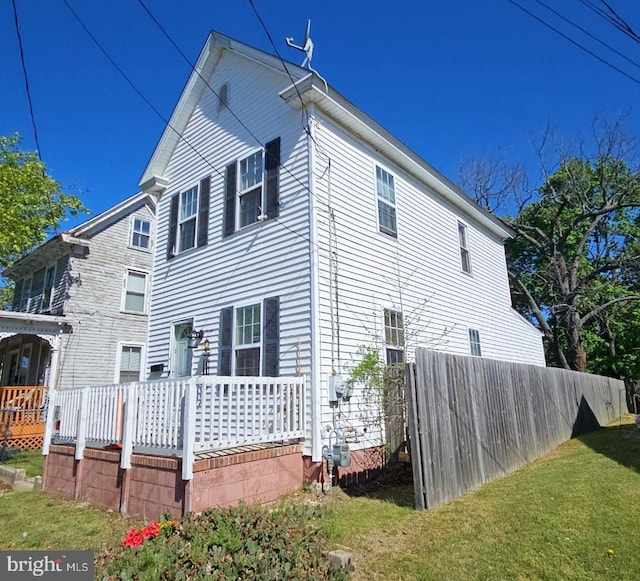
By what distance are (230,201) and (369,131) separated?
3.33 meters

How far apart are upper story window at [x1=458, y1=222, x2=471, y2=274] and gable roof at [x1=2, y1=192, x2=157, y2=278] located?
1029 cm

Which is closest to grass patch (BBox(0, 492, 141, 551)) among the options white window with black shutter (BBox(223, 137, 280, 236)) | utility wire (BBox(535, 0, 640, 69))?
white window with black shutter (BBox(223, 137, 280, 236))

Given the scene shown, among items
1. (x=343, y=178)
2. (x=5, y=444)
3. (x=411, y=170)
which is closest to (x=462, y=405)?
(x=343, y=178)

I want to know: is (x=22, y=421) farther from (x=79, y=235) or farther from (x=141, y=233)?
(x=141, y=233)

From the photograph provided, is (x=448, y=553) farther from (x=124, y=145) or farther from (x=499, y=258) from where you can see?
(x=124, y=145)

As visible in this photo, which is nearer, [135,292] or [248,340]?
[248,340]

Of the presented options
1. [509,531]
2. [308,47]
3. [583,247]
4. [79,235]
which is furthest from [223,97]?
[583,247]

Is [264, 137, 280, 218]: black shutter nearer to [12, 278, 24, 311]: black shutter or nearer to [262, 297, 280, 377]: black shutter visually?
[262, 297, 280, 377]: black shutter

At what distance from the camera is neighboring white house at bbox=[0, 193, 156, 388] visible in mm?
14750

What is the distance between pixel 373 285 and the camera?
28.1 feet

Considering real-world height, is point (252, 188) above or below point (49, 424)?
above

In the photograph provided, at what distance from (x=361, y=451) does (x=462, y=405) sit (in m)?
1.91

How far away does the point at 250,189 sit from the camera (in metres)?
9.01

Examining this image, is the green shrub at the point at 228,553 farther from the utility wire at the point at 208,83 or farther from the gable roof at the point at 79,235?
the gable roof at the point at 79,235
